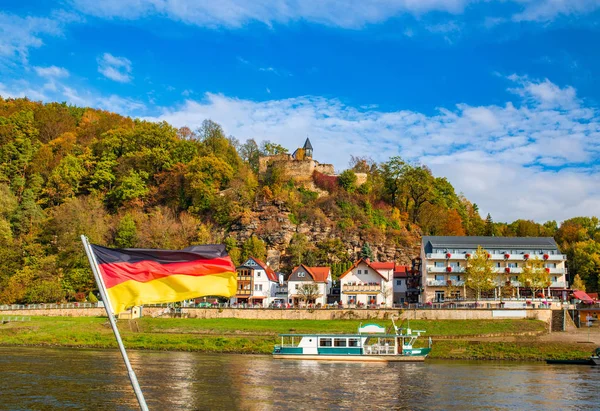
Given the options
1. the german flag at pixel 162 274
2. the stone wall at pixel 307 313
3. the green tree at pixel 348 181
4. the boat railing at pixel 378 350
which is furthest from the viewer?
the green tree at pixel 348 181

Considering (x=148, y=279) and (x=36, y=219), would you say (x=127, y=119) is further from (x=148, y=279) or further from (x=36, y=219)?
(x=148, y=279)

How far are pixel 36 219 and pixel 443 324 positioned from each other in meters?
64.3

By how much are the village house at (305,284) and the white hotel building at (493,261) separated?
14.2 metres

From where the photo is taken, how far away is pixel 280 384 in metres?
35.8

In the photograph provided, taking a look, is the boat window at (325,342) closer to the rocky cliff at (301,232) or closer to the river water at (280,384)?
the river water at (280,384)

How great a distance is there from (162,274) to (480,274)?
221 ft

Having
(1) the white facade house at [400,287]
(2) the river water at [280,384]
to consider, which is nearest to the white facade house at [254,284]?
(1) the white facade house at [400,287]

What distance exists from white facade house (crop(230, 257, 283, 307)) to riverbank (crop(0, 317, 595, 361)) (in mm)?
16022

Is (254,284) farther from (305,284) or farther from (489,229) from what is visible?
(489,229)

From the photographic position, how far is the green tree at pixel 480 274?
→ 75.2 metres

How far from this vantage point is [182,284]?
45.0 feet

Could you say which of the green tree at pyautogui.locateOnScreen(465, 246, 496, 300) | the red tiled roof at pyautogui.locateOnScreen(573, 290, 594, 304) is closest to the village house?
the green tree at pyautogui.locateOnScreen(465, 246, 496, 300)

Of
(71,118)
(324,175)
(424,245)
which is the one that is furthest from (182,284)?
(71,118)

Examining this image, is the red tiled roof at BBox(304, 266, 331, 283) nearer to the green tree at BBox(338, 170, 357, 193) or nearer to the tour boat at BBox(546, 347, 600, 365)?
the green tree at BBox(338, 170, 357, 193)
